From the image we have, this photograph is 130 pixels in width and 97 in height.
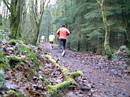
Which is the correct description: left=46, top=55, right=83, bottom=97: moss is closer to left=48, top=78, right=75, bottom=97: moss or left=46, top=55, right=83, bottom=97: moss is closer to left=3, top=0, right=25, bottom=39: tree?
left=48, top=78, right=75, bottom=97: moss

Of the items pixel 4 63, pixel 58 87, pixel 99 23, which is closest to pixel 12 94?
pixel 4 63

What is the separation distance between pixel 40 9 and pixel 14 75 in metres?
18.0

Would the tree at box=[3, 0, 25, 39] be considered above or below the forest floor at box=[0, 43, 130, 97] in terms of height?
above

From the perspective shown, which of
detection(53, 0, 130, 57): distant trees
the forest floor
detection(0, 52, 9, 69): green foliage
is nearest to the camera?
the forest floor

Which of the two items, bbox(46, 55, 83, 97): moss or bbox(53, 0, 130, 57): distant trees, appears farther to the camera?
bbox(53, 0, 130, 57): distant trees

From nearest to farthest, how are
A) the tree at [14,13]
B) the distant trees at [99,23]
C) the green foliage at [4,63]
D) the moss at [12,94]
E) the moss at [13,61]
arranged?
1. the moss at [12,94]
2. the green foliage at [4,63]
3. the moss at [13,61]
4. the tree at [14,13]
5. the distant trees at [99,23]

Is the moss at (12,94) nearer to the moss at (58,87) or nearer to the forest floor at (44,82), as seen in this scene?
the forest floor at (44,82)

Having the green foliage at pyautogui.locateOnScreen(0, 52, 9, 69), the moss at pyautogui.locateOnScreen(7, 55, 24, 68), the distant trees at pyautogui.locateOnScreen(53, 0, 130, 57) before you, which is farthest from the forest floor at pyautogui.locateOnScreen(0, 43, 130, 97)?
the distant trees at pyautogui.locateOnScreen(53, 0, 130, 57)

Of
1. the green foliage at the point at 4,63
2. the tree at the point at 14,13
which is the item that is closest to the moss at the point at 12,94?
the green foliage at the point at 4,63

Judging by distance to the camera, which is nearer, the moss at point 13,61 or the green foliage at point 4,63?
the green foliage at point 4,63

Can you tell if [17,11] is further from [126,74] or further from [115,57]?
[115,57]

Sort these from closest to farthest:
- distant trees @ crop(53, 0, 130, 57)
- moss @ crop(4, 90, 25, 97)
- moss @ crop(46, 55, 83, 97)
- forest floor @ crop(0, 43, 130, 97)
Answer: moss @ crop(4, 90, 25, 97) < forest floor @ crop(0, 43, 130, 97) < moss @ crop(46, 55, 83, 97) < distant trees @ crop(53, 0, 130, 57)

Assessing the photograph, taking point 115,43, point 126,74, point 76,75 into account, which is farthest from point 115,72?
point 115,43

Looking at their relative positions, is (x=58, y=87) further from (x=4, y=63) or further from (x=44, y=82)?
(x=4, y=63)
